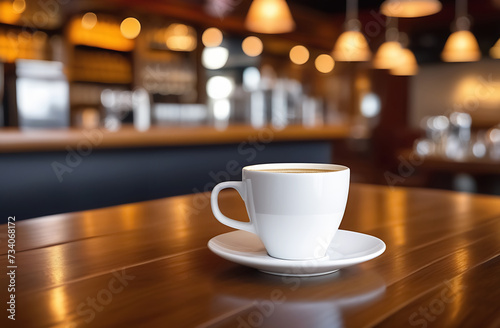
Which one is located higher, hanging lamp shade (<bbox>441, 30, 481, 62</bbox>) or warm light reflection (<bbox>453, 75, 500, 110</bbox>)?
hanging lamp shade (<bbox>441, 30, 481, 62</bbox>)

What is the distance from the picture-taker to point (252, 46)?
6949mm

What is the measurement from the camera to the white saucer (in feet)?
1.75

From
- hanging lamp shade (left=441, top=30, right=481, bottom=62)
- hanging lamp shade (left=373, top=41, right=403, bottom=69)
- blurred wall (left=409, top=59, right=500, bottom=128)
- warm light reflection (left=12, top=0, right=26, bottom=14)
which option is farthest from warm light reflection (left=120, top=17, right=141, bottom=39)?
blurred wall (left=409, top=59, right=500, bottom=128)

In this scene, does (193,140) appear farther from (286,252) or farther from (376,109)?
(376,109)

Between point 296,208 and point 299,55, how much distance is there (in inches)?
310

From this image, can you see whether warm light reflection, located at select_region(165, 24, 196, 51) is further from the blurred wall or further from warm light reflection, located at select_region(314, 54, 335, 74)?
the blurred wall

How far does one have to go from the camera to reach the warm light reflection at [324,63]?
349 inches

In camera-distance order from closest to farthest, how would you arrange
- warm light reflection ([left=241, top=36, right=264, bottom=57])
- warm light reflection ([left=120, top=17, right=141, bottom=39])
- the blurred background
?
1. the blurred background
2. warm light reflection ([left=120, top=17, right=141, bottom=39])
3. warm light reflection ([left=241, top=36, right=264, bottom=57])

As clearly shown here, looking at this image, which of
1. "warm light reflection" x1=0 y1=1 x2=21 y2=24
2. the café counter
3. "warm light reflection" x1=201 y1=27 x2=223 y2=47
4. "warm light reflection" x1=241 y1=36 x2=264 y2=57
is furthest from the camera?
"warm light reflection" x1=241 y1=36 x2=264 y2=57

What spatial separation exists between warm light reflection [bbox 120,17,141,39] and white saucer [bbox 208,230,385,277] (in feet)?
15.8

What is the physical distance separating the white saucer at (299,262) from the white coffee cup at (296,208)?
0.07 ft

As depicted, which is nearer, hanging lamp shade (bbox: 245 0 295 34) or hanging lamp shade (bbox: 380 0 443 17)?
hanging lamp shade (bbox: 380 0 443 17)

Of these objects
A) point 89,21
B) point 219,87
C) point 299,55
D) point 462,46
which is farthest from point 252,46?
point 462,46

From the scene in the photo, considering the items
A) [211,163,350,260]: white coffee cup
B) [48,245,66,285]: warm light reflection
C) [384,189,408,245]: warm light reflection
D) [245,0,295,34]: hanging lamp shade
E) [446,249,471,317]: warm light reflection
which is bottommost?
[384,189,408,245]: warm light reflection
